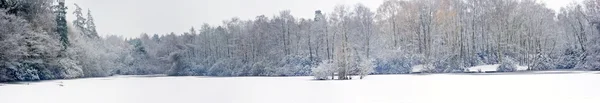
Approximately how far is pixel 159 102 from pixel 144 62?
74.5 m

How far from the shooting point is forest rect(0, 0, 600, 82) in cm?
3922

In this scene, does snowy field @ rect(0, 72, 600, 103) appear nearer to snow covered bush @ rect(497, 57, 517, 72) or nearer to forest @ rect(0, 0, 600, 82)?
forest @ rect(0, 0, 600, 82)

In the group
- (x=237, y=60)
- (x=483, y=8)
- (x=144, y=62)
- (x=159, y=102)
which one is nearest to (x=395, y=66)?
(x=483, y=8)

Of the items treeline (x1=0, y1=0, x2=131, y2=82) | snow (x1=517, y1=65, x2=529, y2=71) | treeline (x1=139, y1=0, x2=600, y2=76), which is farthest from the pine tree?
snow (x1=517, y1=65, x2=529, y2=71)

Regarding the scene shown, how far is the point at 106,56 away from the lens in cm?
6694

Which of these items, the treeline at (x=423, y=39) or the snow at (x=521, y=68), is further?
the treeline at (x=423, y=39)

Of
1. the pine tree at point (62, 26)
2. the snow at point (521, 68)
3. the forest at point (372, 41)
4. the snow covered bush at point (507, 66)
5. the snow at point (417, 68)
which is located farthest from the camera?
the pine tree at point (62, 26)

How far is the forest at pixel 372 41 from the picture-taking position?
39.2 meters

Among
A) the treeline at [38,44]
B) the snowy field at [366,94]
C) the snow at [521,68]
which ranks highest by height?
the treeline at [38,44]

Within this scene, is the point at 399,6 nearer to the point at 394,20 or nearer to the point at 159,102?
the point at 394,20

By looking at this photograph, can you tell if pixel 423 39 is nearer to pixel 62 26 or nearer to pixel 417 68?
pixel 417 68

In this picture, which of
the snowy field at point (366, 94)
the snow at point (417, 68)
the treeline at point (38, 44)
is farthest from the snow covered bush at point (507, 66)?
the treeline at point (38, 44)

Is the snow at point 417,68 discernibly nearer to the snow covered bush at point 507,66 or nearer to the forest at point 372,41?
the forest at point 372,41

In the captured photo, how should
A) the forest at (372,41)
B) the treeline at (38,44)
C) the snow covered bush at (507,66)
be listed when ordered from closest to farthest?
the treeline at (38,44) → the forest at (372,41) → the snow covered bush at (507,66)
